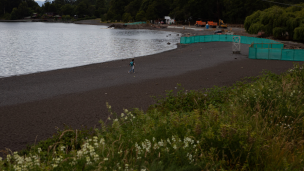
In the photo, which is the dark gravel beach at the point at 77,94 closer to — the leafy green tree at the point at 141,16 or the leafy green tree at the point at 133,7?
the leafy green tree at the point at 141,16

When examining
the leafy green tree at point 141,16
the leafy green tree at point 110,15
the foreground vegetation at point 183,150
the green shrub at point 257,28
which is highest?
the leafy green tree at point 110,15

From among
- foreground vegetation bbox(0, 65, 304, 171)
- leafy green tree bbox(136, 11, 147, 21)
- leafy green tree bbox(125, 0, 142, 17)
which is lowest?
foreground vegetation bbox(0, 65, 304, 171)

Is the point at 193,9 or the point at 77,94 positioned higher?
the point at 193,9

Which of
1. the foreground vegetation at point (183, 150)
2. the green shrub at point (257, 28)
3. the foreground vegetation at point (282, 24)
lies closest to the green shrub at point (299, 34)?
the foreground vegetation at point (282, 24)

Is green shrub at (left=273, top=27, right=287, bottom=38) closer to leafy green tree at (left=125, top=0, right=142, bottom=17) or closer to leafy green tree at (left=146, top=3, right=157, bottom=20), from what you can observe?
leafy green tree at (left=146, top=3, right=157, bottom=20)

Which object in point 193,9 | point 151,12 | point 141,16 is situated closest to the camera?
point 193,9

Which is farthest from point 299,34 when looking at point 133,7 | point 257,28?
point 133,7

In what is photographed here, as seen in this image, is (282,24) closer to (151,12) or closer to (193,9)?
(193,9)

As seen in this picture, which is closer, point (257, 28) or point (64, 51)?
point (64, 51)

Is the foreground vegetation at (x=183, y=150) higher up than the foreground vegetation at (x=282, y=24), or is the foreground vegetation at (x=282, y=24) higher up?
the foreground vegetation at (x=282, y=24)

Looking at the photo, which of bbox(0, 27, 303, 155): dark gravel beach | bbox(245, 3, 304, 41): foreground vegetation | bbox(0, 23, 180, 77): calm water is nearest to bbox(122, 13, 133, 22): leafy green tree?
bbox(0, 23, 180, 77): calm water

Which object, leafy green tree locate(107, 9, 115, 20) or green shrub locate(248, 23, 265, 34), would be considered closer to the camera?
green shrub locate(248, 23, 265, 34)

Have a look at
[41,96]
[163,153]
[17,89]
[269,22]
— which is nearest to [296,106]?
[163,153]

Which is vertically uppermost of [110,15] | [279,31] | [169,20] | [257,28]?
[110,15]
